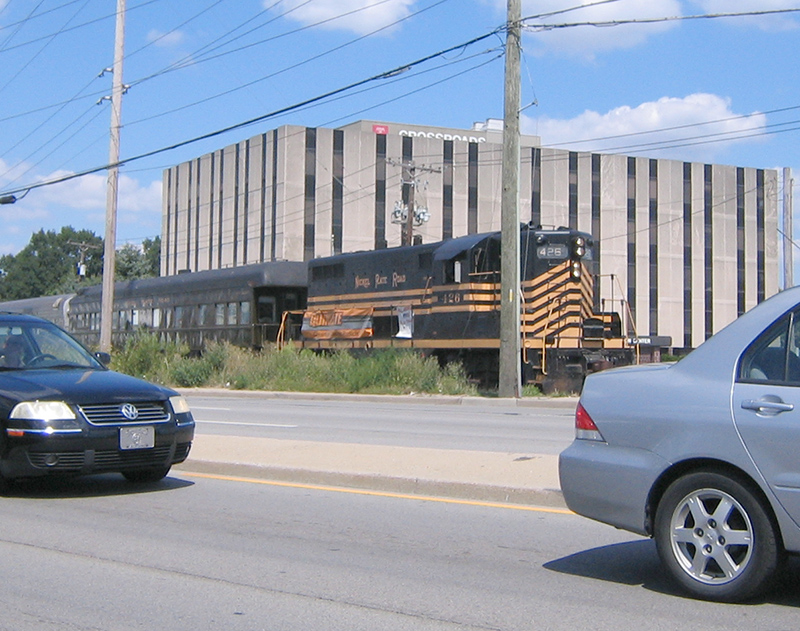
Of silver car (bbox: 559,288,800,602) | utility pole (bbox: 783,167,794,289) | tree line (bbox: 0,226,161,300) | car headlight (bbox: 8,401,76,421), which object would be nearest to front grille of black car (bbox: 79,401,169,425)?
car headlight (bbox: 8,401,76,421)

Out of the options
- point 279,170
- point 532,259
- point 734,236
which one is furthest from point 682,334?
point 532,259

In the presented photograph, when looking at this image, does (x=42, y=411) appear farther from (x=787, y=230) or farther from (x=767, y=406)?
(x=787, y=230)

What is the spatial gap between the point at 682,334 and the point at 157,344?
4592 centimetres

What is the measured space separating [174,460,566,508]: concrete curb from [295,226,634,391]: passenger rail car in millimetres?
13492

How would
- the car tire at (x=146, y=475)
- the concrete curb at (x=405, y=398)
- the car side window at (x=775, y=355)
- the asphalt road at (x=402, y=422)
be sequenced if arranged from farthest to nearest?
the concrete curb at (x=405, y=398) → the asphalt road at (x=402, y=422) → the car tire at (x=146, y=475) → the car side window at (x=775, y=355)

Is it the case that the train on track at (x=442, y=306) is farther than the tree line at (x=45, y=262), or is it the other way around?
the tree line at (x=45, y=262)

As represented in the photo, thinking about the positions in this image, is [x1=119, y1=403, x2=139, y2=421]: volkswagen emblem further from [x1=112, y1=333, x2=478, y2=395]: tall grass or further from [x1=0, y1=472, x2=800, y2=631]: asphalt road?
[x1=112, y1=333, x2=478, y2=395]: tall grass

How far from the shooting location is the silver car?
547 centimetres

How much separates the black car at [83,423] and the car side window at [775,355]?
5.60 metres

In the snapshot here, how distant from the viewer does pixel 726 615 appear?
548 cm

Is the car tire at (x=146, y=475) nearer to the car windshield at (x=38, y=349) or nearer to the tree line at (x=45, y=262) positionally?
the car windshield at (x=38, y=349)

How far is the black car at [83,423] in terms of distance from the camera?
8688 mm

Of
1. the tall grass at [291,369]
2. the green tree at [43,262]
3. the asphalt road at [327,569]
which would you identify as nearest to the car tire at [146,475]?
the asphalt road at [327,569]

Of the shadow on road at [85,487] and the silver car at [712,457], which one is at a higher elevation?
the silver car at [712,457]
